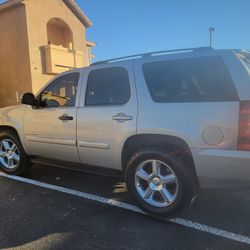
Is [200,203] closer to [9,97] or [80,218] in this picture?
[80,218]

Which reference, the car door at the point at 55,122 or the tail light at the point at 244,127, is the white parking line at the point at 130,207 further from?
the tail light at the point at 244,127

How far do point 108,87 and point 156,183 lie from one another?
148 cm

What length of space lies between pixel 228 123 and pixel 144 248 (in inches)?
61.2

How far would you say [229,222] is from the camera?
3.36 metres

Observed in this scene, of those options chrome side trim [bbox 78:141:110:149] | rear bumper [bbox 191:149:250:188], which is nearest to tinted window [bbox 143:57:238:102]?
rear bumper [bbox 191:149:250:188]

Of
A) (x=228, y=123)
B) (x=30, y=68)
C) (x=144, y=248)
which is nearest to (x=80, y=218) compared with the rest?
(x=144, y=248)

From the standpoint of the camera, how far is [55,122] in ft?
14.3

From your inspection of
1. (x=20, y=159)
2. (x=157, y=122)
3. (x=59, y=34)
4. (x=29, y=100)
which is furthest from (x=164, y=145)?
(x=59, y=34)

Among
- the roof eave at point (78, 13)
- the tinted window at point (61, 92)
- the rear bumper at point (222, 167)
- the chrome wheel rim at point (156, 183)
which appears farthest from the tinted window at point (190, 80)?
the roof eave at point (78, 13)

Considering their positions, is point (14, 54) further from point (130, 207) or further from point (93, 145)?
point (130, 207)

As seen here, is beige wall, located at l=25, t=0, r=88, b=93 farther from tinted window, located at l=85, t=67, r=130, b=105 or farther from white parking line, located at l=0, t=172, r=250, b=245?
tinted window, located at l=85, t=67, r=130, b=105

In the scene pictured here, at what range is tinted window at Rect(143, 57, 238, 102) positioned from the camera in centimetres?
307

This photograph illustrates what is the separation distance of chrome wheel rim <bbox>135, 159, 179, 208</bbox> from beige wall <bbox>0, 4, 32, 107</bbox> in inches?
441

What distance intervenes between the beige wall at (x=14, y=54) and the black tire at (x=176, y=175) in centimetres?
1114
